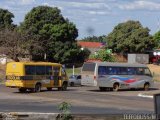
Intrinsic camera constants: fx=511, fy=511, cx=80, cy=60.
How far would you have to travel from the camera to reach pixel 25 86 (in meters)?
40.1

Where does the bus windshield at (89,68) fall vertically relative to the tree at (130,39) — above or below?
below

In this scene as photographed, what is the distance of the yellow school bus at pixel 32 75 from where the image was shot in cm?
3995

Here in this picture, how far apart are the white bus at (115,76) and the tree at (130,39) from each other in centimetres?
4545

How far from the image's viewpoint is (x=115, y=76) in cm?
4619

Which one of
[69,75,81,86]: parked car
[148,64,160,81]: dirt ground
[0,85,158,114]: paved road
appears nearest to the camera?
[0,85,158,114]: paved road

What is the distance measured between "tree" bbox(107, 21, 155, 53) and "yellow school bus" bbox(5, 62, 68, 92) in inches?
2087

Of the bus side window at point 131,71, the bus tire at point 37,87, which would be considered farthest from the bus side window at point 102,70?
the bus tire at point 37,87

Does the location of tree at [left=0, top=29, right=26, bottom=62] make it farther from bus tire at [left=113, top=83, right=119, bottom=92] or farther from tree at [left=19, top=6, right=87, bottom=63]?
bus tire at [left=113, top=83, right=119, bottom=92]

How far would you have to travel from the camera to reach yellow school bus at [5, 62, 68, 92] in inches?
1573

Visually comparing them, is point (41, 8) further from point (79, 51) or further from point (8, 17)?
point (8, 17)

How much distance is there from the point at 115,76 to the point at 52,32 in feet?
130

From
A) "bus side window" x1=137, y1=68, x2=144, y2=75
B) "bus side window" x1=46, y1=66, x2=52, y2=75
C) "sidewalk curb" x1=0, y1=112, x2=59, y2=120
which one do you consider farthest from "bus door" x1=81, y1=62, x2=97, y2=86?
"sidewalk curb" x1=0, y1=112, x2=59, y2=120

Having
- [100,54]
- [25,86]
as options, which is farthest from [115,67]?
[100,54]

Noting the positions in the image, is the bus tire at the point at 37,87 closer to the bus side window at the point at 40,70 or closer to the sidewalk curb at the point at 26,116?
the bus side window at the point at 40,70
